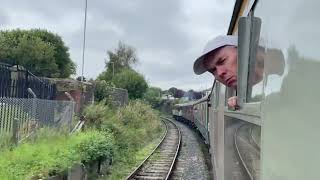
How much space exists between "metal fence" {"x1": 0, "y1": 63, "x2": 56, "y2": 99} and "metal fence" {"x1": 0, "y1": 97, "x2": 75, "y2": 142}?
3.57ft

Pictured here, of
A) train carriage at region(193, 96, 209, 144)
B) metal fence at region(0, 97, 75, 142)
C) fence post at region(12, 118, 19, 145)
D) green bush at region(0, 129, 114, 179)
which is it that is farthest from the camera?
train carriage at region(193, 96, 209, 144)

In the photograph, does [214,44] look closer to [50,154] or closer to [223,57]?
[223,57]

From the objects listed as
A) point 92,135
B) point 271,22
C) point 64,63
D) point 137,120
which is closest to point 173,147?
point 137,120

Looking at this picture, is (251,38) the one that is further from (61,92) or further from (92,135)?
(61,92)

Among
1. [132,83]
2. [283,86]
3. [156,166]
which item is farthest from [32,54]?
[283,86]

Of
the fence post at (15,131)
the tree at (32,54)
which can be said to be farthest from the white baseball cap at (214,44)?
the tree at (32,54)

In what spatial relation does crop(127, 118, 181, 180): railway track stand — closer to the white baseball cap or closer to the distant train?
the white baseball cap

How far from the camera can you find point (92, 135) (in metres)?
15.2

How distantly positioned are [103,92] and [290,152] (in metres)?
29.8

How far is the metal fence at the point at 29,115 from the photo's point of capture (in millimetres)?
12766

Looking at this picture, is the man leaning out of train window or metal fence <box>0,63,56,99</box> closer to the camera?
the man leaning out of train window

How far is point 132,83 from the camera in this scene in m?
59.7

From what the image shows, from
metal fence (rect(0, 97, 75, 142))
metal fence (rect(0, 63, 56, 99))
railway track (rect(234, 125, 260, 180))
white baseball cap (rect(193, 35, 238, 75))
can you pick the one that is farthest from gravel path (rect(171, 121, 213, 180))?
white baseball cap (rect(193, 35, 238, 75))

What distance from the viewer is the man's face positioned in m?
3.17
